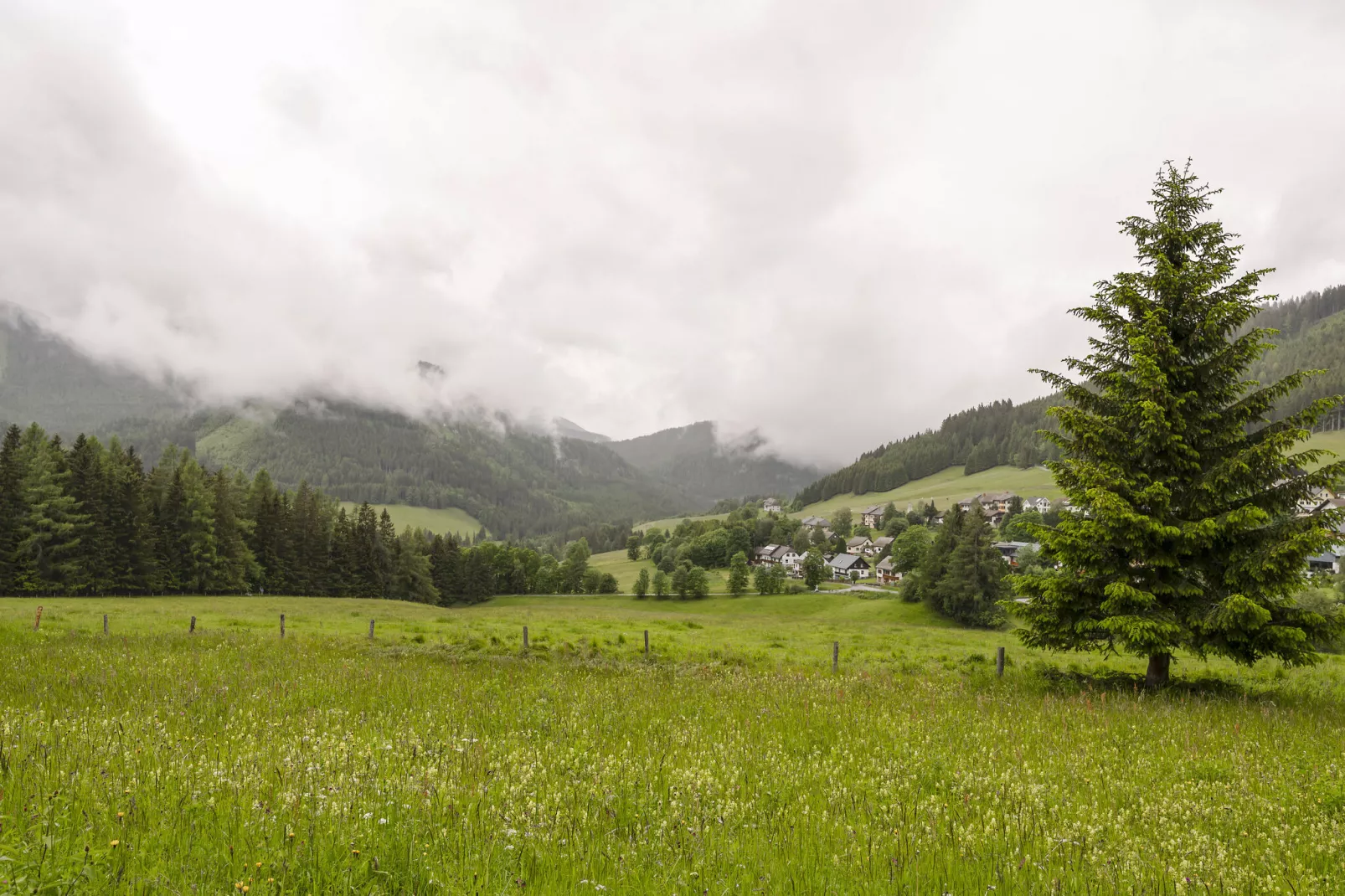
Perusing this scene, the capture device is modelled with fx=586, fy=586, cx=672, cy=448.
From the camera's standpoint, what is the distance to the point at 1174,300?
16922 millimetres

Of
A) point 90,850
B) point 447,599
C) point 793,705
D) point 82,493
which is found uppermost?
point 82,493

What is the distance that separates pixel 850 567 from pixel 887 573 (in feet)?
53.1

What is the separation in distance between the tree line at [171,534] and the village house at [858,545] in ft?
400

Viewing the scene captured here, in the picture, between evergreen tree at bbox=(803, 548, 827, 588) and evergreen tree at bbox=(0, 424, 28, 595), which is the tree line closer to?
evergreen tree at bbox=(0, 424, 28, 595)

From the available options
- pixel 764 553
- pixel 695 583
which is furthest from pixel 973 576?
pixel 764 553

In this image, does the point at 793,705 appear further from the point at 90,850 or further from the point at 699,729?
the point at 90,850

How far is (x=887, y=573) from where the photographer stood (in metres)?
144

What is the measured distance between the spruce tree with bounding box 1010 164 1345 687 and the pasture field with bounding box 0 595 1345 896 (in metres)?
1.86

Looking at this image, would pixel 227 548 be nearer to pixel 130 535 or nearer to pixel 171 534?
pixel 171 534

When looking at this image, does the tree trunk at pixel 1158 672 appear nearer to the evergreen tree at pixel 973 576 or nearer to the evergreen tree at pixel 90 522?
the evergreen tree at pixel 973 576

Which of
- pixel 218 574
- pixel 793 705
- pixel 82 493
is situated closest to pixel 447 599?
pixel 218 574

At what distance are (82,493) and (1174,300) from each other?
93679mm

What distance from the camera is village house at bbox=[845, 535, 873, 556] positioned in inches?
6968

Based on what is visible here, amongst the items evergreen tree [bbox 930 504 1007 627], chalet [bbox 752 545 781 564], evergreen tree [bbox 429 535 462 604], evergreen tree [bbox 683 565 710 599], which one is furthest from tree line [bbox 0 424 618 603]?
chalet [bbox 752 545 781 564]
